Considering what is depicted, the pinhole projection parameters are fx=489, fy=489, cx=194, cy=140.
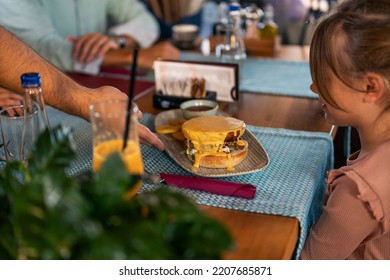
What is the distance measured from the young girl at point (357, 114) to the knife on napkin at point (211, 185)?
0.18 m

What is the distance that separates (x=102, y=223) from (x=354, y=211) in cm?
61

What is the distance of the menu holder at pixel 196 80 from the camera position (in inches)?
63.9

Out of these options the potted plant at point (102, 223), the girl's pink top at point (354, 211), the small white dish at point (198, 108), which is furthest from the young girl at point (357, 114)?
the potted plant at point (102, 223)

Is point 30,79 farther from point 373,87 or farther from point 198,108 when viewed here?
point 373,87

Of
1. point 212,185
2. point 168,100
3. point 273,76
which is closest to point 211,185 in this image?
point 212,185

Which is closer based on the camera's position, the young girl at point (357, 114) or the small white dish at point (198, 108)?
the young girl at point (357, 114)

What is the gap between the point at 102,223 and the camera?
59 centimetres

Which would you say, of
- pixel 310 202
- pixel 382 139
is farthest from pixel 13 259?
pixel 382 139

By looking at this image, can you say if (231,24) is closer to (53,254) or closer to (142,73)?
(142,73)

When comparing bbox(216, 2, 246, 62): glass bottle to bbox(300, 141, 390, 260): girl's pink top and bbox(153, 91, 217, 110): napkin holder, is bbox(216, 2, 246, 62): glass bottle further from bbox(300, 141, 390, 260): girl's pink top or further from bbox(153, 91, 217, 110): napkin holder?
bbox(300, 141, 390, 260): girl's pink top

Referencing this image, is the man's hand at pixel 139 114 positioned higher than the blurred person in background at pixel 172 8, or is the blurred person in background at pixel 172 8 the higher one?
the man's hand at pixel 139 114

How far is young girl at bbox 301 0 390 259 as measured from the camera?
101 cm

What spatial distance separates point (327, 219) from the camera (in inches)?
40.4

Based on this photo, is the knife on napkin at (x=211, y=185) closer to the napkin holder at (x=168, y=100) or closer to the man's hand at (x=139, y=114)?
the man's hand at (x=139, y=114)
